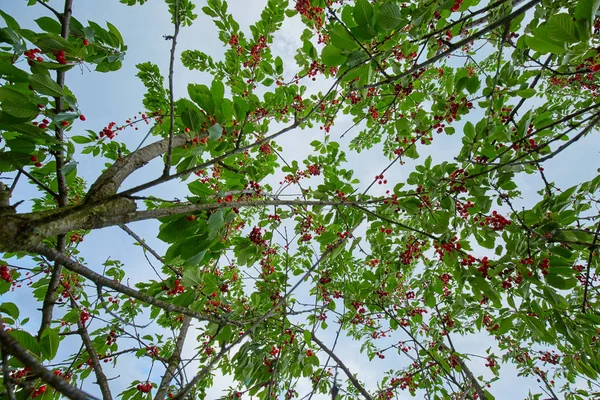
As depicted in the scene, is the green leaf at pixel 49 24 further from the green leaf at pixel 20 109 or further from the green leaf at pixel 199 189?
the green leaf at pixel 199 189

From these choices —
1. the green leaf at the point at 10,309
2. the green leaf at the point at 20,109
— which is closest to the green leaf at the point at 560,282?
the green leaf at the point at 20,109

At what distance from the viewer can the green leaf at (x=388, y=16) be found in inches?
50.5

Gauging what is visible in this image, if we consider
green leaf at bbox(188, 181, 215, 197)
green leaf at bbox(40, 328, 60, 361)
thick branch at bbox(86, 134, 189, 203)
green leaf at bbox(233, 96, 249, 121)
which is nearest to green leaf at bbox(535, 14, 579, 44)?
green leaf at bbox(233, 96, 249, 121)

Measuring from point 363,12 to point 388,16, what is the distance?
12 cm

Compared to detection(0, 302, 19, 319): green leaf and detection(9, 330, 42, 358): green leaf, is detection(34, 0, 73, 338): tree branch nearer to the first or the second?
detection(0, 302, 19, 319): green leaf

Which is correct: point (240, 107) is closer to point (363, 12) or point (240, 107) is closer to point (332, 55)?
point (332, 55)

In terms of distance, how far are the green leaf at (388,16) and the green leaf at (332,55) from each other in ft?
0.75

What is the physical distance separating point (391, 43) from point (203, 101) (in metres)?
1.33

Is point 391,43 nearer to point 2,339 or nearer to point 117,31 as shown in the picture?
point 117,31

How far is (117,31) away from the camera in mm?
1649

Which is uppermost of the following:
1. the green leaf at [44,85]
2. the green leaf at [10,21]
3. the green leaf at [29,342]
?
the green leaf at [10,21]

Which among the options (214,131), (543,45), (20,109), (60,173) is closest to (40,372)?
(214,131)

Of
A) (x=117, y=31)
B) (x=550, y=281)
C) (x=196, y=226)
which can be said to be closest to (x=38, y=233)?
(x=196, y=226)

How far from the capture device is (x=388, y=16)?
1314mm
